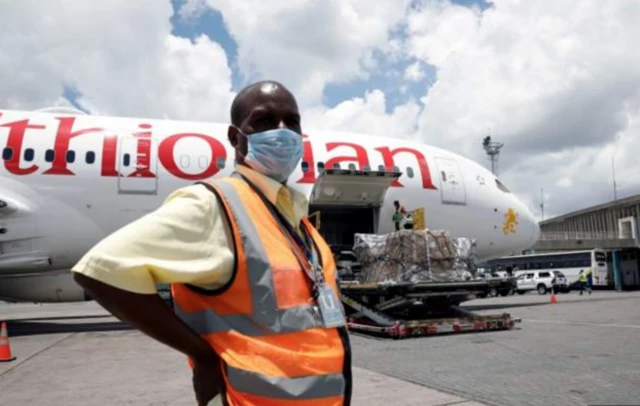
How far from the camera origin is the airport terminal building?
126ft

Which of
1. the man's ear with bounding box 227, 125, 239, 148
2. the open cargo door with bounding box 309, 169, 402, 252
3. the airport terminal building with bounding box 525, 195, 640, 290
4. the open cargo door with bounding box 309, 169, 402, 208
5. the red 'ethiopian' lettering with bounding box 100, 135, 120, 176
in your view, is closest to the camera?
the man's ear with bounding box 227, 125, 239, 148

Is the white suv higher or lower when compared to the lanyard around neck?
lower

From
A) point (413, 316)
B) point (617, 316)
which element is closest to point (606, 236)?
point (617, 316)

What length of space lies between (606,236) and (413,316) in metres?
47.5

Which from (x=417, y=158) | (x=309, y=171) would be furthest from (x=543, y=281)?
(x=309, y=171)

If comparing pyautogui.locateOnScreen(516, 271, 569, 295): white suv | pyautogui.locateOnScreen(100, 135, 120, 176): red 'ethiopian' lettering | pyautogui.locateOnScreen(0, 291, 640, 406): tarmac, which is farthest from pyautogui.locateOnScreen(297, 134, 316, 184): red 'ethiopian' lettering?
pyautogui.locateOnScreen(516, 271, 569, 295): white suv

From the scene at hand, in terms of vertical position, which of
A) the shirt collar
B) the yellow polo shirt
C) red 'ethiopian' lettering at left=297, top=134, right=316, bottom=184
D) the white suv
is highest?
red 'ethiopian' lettering at left=297, top=134, right=316, bottom=184

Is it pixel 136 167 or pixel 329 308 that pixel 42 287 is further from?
pixel 329 308

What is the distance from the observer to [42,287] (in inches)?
513

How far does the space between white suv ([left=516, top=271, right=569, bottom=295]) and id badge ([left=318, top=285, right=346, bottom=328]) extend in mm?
36711

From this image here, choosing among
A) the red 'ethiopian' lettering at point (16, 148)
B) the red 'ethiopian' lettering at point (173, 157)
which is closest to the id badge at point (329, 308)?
the red 'ethiopian' lettering at point (173, 157)

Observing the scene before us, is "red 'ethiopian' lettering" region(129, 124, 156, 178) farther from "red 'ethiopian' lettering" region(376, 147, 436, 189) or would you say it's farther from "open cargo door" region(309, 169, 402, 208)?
"red 'ethiopian' lettering" region(376, 147, 436, 189)

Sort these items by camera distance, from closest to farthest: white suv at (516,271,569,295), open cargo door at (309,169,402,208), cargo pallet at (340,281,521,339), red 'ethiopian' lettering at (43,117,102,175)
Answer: cargo pallet at (340,281,521,339), red 'ethiopian' lettering at (43,117,102,175), open cargo door at (309,169,402,208), white suv at (516,271,569,295)

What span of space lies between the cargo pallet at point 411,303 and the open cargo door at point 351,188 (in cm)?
258
